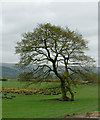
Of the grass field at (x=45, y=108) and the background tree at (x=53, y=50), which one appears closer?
the grass field at (x=45, y=108)

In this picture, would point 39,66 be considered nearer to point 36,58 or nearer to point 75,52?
point 36,58

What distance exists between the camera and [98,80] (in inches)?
1276

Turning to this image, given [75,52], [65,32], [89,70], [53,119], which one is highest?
[65,32]

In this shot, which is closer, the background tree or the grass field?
the grass field

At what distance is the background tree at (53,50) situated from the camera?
107 ft

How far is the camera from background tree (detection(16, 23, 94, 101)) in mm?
32531

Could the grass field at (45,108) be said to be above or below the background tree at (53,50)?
below

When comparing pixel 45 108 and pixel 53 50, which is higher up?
pixel 53 50

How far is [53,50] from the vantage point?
3362 centimetres

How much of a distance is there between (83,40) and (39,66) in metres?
7.45

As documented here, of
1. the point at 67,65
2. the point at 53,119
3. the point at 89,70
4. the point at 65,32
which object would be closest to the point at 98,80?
the point at 89,70

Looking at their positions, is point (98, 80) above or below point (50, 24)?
below

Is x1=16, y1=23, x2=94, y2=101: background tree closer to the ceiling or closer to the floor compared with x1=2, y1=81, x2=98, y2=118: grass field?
closer to the ceiling

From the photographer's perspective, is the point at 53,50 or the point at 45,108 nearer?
the point at 45,108
